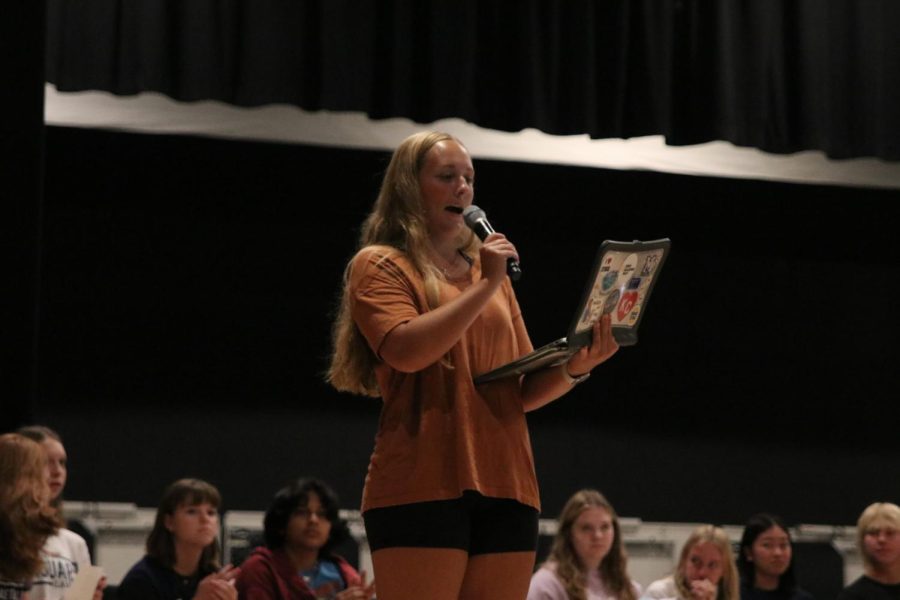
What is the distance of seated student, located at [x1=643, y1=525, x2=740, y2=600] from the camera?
498 centimetres

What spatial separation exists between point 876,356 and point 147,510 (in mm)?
3593

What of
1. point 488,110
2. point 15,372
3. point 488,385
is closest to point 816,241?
point 488,110

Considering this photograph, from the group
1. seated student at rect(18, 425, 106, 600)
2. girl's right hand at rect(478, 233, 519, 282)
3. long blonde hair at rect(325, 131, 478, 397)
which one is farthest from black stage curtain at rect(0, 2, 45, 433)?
girl's right hand at rect(478, 233, 519, 282)

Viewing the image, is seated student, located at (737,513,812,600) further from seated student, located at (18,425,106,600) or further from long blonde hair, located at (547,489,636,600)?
seated student, located at (18,425,106,600)

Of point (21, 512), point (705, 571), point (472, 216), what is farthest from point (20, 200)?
point (705, 571)

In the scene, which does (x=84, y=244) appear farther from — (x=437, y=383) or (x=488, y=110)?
(x=437, y=383)

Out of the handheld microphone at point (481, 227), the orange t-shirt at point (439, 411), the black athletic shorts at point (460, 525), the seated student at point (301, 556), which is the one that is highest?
the handheld microphone at point (481, 227)

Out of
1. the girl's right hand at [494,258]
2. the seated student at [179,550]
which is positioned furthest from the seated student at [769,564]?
the girl's right hand at [494,258]

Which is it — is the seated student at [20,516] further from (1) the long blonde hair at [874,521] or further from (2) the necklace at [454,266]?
(1) the long blonde hair at [874,521]

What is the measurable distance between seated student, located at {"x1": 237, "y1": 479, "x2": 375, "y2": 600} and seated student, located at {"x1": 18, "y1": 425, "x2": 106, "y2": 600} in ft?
2.00

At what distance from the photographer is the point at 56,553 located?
362 centimetres

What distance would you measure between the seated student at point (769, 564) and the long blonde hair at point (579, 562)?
0.80 meters

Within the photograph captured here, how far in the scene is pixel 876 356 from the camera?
6.73 metres

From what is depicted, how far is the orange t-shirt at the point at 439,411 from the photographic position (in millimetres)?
2018
